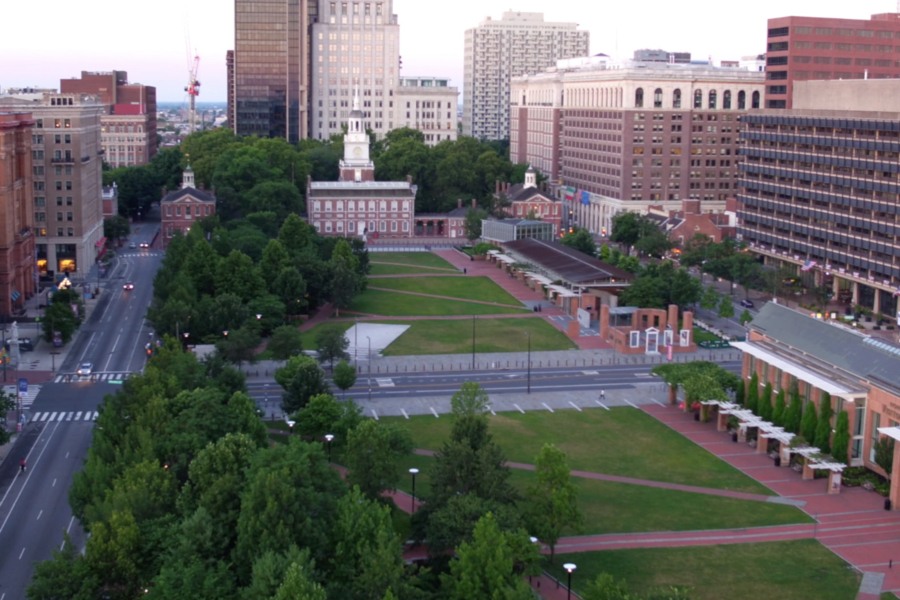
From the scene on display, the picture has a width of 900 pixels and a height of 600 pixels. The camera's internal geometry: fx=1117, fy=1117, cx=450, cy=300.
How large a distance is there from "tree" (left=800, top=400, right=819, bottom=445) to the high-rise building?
39.7 m

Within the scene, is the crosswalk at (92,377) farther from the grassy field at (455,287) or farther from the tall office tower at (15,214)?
the grassy field at (455,287)

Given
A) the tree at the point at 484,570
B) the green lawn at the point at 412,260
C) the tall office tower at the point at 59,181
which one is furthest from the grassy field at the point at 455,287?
the tree at the point at 484,570

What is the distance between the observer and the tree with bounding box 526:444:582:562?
147ft

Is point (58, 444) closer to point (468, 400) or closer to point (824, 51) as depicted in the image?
point (468, 400)

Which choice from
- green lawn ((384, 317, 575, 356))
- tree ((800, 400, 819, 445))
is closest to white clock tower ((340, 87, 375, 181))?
green lawn ((384, 317, 575, 356))

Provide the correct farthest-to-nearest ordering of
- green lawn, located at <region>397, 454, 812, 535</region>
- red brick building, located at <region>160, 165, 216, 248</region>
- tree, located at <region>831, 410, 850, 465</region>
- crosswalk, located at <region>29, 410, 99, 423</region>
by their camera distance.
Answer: red brick building, located at <region>160, 165, 216, 248</region>
crosswalk, located at <region>29, 410, 99, 423</region>
tree, located at <region>831, 410, 850, 465</region>
green lawn, located at <region>397, 454, 812, 535</region>

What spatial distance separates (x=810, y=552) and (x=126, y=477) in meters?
28.3

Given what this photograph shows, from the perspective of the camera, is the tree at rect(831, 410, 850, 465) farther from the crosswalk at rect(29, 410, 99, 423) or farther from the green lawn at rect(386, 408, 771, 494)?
the crosswalk at rect(29, 410, 99, 423)

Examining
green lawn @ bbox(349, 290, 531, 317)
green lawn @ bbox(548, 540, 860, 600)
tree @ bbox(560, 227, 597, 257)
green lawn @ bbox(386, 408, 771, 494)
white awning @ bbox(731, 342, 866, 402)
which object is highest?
tree @ bbox(560, 227, 597, 257)

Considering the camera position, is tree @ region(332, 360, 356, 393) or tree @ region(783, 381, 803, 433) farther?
tree @ region(332, 360, 356, 393)

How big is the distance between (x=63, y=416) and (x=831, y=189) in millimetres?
71482

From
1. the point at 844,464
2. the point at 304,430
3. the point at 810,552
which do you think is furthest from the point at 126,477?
the point at 844,464

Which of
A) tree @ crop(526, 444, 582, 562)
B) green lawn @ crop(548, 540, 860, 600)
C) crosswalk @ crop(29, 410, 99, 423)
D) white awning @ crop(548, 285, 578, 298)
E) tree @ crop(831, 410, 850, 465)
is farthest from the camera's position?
white awning @ crop(548, 285, 578, 298)

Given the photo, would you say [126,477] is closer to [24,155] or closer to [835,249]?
[24,155]
